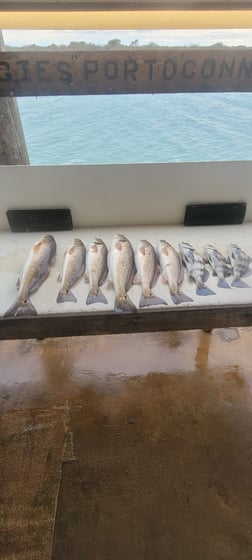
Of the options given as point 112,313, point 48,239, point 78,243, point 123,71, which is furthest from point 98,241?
point 123,71

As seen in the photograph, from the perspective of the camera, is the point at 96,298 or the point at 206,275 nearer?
the point at 96,298

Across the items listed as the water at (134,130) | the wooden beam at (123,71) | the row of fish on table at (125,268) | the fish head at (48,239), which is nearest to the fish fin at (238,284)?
the row of fish on table at (125,268)

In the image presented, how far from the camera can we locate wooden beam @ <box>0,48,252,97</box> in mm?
1349

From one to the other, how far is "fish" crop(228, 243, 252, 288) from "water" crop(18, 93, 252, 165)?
18.3ft

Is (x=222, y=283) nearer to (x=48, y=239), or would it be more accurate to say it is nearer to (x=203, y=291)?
(x=203, y=291)

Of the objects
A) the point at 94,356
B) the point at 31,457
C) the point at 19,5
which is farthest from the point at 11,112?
the point at 31,457

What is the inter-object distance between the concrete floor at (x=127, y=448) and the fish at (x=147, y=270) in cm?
71

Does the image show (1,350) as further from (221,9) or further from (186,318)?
(221,9)

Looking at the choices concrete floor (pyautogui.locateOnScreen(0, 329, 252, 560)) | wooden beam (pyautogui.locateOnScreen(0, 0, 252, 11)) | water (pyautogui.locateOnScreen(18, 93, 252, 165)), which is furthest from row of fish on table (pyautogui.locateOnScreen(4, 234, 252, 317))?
water (pyautogui.locateOnScreen(18, 93, 252, 165))

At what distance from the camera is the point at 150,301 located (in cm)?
144

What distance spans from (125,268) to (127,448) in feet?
2.98

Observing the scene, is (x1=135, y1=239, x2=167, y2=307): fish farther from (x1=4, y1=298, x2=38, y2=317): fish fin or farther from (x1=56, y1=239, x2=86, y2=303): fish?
(x1=4, y1=298, x2=38, y2=317): fish fin

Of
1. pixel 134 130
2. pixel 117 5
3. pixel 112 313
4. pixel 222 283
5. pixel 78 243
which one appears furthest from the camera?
pixel 134 130

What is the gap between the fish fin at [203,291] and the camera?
148cm
